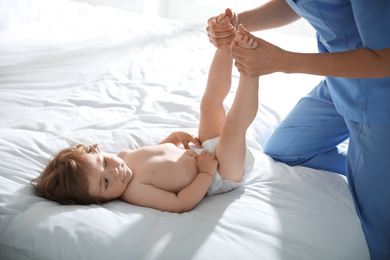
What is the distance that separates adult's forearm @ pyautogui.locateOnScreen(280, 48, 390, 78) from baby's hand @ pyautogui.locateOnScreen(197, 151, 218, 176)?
1.25ft

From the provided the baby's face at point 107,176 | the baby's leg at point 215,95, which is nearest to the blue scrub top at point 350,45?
the baby's leg at point 215,95

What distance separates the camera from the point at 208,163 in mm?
1248

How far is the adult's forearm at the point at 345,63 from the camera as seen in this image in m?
0.98

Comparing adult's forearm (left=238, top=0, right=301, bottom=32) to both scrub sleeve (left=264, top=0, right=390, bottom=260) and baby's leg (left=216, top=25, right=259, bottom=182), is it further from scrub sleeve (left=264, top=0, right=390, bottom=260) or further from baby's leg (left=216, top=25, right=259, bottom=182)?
baby's leg (left=216, top=25, right=259, bottom=182)

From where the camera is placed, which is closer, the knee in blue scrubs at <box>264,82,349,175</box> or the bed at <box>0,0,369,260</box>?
the bed at <box>0,0,369,260</box>

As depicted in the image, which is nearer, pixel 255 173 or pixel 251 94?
pixel 251 94

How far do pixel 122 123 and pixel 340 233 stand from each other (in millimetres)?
875

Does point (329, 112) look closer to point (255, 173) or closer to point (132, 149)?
point (255, 173)

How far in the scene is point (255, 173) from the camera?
1.31m

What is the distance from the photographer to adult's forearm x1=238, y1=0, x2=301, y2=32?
1.41m

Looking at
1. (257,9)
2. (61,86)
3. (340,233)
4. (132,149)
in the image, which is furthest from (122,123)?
(340,233)

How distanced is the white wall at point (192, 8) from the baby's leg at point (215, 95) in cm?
236

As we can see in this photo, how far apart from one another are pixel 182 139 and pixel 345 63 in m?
0.62

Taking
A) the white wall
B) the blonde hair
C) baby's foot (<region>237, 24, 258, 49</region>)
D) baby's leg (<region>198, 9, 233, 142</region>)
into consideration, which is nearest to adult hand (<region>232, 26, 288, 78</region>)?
baby's foot (<region>237, 24, 258, 49</region>)
